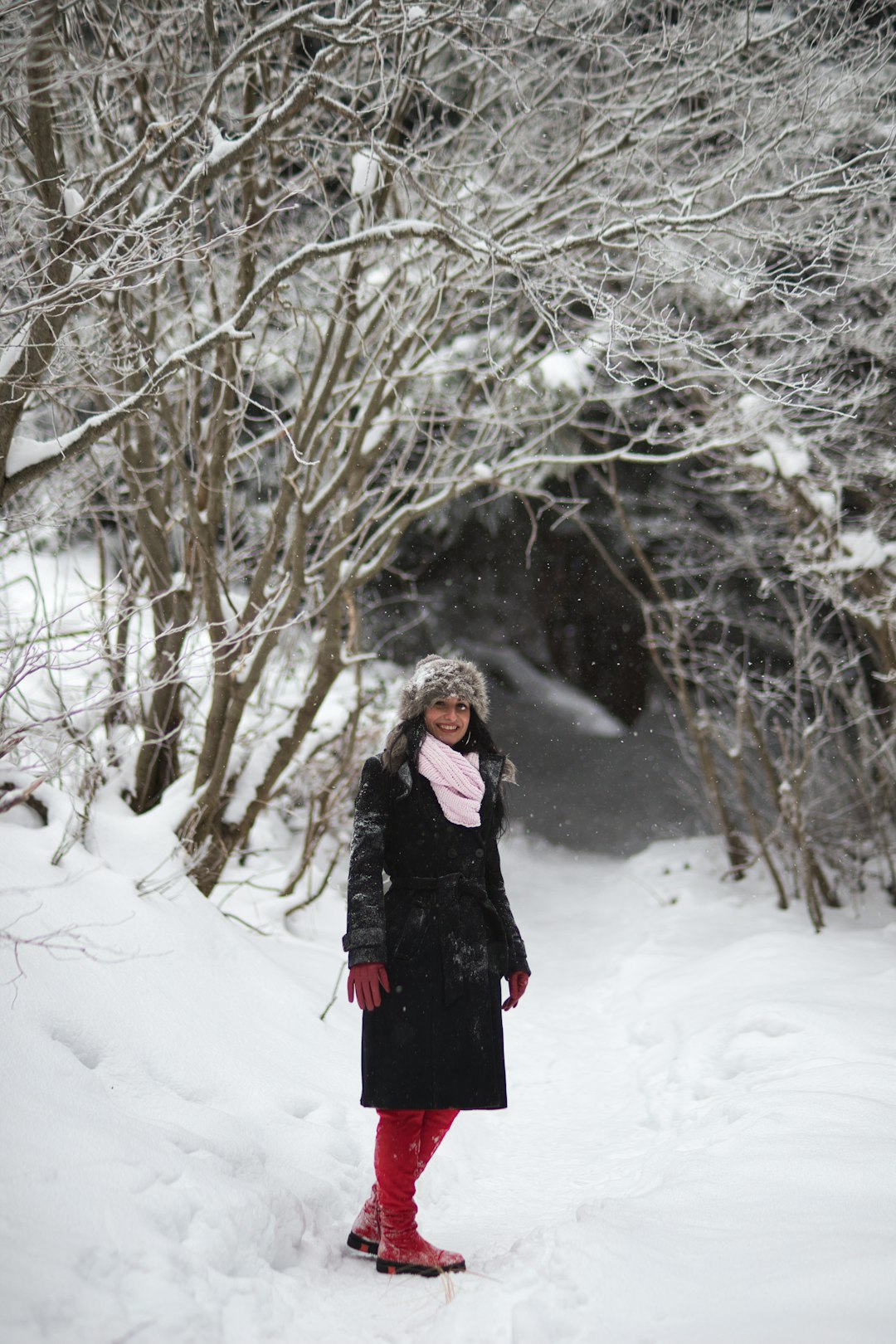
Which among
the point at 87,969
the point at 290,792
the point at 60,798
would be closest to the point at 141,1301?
the point at 87,969

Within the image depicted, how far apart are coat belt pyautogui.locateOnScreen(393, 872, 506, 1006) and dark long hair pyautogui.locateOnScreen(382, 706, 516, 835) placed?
23 cm

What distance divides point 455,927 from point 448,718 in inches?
21.7

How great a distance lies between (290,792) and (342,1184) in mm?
4952

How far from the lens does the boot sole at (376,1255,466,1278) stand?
2.05 m

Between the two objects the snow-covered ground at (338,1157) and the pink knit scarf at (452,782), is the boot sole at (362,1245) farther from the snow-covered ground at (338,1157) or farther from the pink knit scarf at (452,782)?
the pink knit scarf at (452,782)

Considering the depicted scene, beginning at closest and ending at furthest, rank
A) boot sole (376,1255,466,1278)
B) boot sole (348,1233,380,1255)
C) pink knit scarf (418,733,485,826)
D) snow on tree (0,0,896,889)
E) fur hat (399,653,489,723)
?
boot sole (376,1255,466,1278) < boot sole (348,1233,380,1255) < pink knit scarf (418,733,485,826) < fur hat (399,653,489,723) < snow on tree (0,0,896,889)

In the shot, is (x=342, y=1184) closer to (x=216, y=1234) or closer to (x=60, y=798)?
(x=216, y=1234)

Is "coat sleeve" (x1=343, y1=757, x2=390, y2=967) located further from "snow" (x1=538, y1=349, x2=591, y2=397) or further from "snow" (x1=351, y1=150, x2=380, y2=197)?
"snow" (x1=538, y1=349, x2=591, y2=397)

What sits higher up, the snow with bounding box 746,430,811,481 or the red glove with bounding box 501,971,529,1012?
the snow with bounding box 746,430,811,481

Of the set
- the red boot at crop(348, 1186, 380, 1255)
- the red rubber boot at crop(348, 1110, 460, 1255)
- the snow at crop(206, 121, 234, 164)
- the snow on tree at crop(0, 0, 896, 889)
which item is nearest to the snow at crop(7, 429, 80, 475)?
the snow on tree at crop(0, 0, 896, 889)

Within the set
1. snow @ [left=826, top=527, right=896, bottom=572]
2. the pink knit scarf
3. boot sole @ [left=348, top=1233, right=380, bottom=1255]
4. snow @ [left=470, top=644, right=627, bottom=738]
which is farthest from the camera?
snow @ [left=470, top=644, right=627, bottom=738]

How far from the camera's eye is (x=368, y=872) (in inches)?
85.8

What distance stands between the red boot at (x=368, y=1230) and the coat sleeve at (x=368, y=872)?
0.63 metres

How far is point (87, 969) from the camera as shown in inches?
97.4
